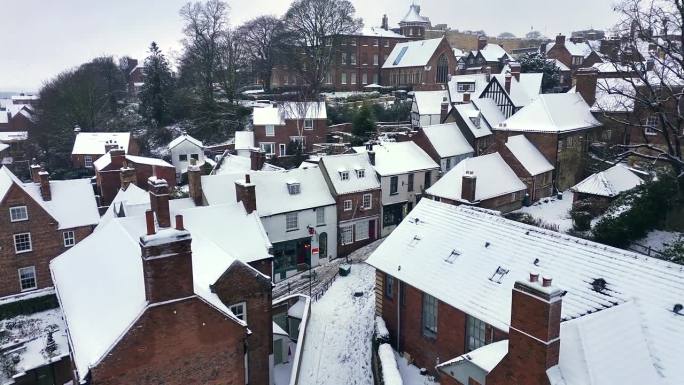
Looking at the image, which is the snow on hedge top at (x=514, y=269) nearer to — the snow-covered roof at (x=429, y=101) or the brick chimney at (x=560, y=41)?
the snow-covered roof at (x=429, y=101)

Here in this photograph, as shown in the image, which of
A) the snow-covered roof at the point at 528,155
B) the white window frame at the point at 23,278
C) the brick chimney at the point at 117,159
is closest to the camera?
the white window frame at the point at 23,278

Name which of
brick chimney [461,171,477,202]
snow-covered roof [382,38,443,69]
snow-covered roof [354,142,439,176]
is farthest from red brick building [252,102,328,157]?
snow-covered roof [382,38,443,69]

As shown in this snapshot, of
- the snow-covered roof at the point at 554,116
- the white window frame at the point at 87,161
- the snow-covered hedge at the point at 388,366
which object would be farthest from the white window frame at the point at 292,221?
the white window frame at the point at 87,161

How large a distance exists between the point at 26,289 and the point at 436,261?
2891cm

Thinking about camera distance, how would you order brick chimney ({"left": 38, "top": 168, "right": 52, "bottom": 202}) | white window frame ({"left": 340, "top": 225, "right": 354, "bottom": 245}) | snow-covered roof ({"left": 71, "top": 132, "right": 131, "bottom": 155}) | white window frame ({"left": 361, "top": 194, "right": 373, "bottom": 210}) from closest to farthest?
brick chimney ({"left": 38, "top": 168, "right": 52, "bottom": 202}), white window frame ({"left": 340, "top": 225, "right": 354, "bottom": 245}), white window frame ({"left": 361, "top": 194, "right": 373, "bottom": 210}), snow-covered roof ({"left": 71, "top": 132, "right": 131, "bottom": 155})

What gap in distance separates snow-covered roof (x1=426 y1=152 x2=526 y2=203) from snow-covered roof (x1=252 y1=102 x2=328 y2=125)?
22.9m

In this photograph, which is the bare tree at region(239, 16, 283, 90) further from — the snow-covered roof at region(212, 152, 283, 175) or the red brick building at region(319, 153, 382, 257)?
the red brick building at region(319, 153, 382, 257)

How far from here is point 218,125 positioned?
64000 millimetres

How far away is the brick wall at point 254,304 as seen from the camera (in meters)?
19.3

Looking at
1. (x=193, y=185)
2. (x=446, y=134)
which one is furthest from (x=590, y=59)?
(x=193, y=185)

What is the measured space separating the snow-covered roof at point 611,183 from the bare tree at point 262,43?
5445 cm

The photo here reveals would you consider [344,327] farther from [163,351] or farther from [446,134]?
[446,134]

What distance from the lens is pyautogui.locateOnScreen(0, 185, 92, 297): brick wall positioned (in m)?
32.3

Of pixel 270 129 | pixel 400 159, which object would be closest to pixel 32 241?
pixel 270 129
